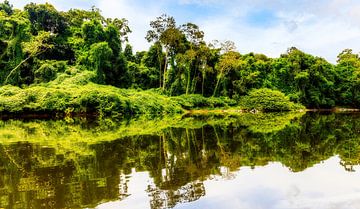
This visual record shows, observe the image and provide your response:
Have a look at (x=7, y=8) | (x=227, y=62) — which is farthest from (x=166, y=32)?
(x=7, y=8)

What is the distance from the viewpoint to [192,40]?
1475 inches

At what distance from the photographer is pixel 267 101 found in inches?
1373

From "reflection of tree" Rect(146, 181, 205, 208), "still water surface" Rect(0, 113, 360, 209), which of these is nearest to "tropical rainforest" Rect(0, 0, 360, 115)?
"still water surface" Rect(0, 113, 360, 209)

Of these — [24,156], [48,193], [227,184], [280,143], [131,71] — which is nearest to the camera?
[48,193]

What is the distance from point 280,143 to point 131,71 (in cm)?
3191

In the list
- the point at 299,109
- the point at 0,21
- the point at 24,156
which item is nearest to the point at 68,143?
the point at 24,156

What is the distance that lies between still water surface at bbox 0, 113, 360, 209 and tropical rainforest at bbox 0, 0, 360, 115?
1707 centimetres

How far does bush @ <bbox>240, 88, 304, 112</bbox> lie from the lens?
35031mm

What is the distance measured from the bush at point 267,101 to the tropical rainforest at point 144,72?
101 millimetres

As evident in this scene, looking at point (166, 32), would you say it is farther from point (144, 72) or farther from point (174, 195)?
point (174, 195)

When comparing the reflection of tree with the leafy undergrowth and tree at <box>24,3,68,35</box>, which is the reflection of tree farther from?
tree at <box>24,3,68,35</box>

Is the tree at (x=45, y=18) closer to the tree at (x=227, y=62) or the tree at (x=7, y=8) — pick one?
the tree at (x=7, y=8)

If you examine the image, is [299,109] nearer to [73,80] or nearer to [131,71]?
[131,71]

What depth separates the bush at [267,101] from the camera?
115 feet
